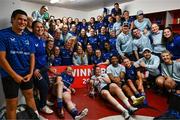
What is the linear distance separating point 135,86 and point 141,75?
0.32 meters

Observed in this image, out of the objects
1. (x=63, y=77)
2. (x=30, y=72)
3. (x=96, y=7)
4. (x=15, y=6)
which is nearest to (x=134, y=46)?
(x=63, y=77)

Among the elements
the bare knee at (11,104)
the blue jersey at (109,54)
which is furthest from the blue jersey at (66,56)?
the bare knee at (11,104)

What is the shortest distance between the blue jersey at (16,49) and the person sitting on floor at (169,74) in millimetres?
2922

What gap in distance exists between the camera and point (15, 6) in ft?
12.6

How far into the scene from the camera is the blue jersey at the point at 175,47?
16.0ft

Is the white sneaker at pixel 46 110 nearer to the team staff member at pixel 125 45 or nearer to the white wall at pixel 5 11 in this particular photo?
the white wall at pixel 5 11

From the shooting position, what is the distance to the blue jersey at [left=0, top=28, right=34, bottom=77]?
8.41 feet

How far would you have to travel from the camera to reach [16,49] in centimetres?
263

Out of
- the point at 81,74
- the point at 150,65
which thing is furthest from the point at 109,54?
the point at 150,65

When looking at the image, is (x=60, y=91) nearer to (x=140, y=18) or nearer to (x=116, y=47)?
(x=116, y=47)

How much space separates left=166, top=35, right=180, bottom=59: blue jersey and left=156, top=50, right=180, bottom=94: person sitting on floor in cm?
47

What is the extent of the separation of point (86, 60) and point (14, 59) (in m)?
3.24

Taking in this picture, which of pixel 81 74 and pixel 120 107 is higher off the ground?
pixel 81 74

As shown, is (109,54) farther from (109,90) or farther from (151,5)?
(151,5)
